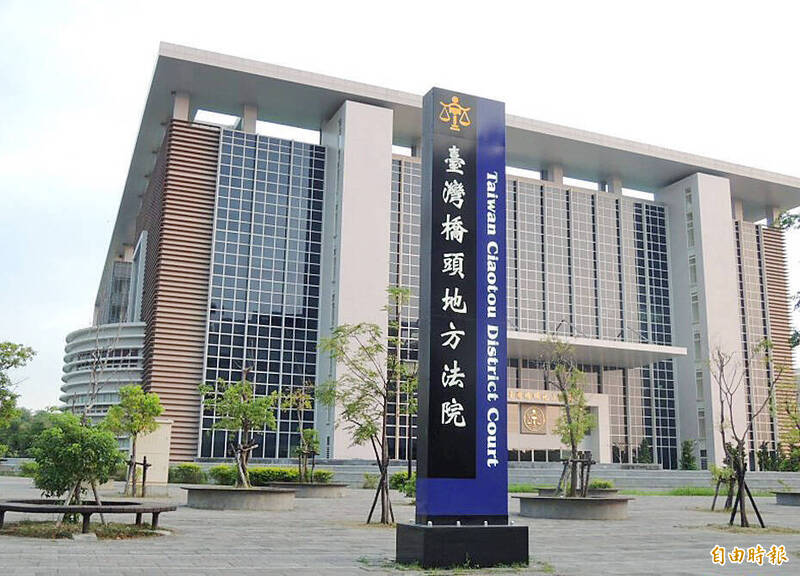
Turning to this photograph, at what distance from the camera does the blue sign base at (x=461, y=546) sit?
10.8 meters

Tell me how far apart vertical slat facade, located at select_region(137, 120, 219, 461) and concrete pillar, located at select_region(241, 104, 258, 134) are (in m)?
1.91

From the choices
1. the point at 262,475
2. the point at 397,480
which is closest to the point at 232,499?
the point at 397,480

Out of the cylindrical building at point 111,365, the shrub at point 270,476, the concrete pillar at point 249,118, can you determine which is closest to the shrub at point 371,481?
the shrub at point 270,476

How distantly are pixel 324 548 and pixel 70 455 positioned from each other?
4.66 metres

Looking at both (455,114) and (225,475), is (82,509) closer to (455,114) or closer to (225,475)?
(455,114)

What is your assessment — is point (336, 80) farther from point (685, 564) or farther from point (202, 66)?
point (685, 564)

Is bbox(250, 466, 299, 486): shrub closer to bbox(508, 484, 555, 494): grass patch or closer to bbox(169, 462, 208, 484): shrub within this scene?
bbox(169, 462, 208, 484): shrub

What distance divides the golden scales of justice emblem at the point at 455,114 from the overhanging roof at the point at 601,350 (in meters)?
33.3

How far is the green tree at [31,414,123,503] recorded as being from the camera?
1356cm

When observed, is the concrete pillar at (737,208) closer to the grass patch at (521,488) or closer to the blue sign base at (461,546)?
the grass patch at (521,488)

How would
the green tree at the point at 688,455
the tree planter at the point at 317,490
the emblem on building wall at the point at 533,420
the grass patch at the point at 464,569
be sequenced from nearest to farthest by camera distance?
the grass patch at the point at 464,569, the tree planter at the point at 317,490, the emblem on building wall at the point at 533,420, the green tree at the point at 688,455

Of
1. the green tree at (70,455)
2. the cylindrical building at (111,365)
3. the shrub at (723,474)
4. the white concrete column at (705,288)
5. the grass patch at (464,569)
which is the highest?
the white concrete column at (705,288)

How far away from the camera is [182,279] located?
1747 inches

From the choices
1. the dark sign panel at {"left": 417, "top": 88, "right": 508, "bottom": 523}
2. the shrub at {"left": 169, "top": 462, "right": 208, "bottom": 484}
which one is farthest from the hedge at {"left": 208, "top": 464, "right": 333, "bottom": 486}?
the dark sign panel at {"left": 417, "top": 88, "right": 508, "bottom": 523}
